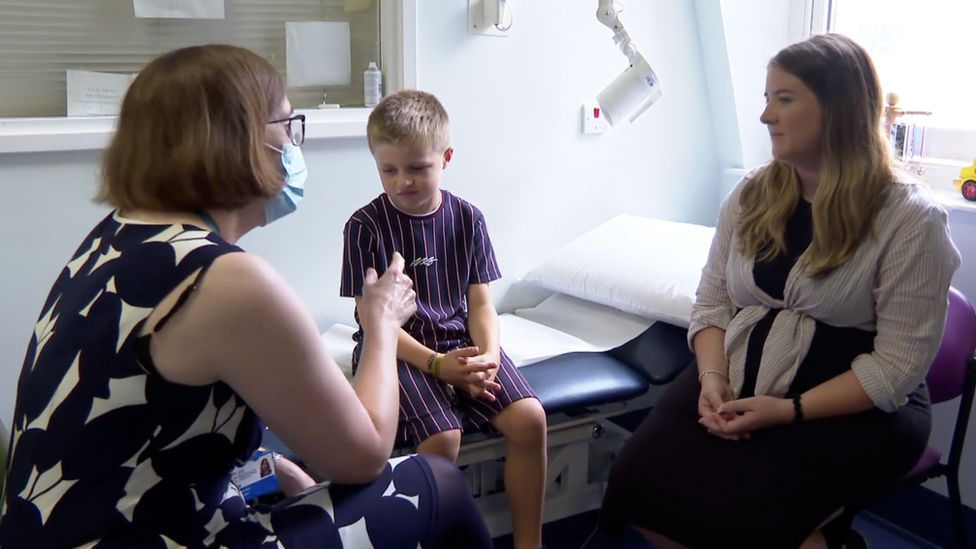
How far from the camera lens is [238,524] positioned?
43.9 inches

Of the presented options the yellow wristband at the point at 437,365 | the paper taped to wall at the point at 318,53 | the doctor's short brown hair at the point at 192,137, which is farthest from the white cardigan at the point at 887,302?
the paper taped to wall at the point at 318,53

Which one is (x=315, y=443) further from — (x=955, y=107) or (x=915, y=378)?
(x=955, y=107)

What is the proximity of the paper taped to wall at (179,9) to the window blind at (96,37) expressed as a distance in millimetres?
21

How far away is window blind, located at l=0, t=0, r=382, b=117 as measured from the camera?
1.91 meters

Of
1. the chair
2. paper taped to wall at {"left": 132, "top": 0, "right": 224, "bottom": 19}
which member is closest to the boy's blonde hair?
paper taped to wall at {"left": 132, "top": 0, "right": 224, "bottom": 19}

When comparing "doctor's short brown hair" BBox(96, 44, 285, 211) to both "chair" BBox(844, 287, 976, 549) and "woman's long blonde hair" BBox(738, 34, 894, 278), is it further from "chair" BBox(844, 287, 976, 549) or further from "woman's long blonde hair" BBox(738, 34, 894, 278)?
"chair" BBox(844, 287, 976, 549)

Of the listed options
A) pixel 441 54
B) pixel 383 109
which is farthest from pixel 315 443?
pixel 441 54

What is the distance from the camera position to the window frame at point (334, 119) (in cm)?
187

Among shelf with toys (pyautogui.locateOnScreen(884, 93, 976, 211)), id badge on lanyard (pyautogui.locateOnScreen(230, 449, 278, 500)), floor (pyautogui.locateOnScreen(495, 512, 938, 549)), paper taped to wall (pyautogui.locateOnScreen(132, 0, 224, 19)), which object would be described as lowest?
floor (pyautogui.locateOnScreen(495, 512, 938, 549))

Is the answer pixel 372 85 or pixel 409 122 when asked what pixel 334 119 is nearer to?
pixel 372 85

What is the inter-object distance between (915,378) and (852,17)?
5.17ft

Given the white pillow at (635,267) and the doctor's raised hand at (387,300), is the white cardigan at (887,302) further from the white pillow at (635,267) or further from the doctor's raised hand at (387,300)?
the doctor's raised hand at (387,300)

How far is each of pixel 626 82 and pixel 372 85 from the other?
26.4 inches

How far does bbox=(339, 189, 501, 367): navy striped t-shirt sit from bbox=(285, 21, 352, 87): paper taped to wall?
0.52 metres
